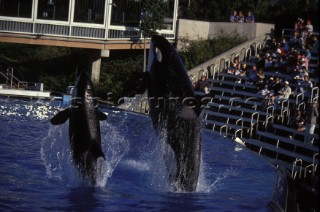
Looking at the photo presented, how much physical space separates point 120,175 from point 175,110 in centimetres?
218

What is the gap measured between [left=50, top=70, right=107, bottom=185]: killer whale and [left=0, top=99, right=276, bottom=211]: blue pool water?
1.36 feet

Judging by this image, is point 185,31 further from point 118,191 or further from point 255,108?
point 118,191

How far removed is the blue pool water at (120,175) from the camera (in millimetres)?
9898

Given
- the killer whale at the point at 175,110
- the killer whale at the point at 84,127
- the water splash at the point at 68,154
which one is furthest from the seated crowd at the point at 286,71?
the killer whale at the point at 84,127

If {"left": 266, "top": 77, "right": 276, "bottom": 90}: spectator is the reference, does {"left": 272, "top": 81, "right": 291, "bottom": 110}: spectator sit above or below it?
below

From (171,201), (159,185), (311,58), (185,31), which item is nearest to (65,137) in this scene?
(159,185)

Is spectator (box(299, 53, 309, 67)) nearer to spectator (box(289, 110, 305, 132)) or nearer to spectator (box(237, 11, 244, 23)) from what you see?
spectator (box(289, 110, 305, 132))

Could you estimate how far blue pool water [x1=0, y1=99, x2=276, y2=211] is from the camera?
9.90 meters

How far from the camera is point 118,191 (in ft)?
34.8

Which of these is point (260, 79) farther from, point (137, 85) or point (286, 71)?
point (137, 85)

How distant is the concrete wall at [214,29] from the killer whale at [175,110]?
60.4 feet

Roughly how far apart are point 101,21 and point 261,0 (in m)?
8.83

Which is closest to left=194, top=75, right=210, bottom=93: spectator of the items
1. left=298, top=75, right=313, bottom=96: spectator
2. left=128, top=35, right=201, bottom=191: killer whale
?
left=298, top=75, right=313, bottom=96: spectator

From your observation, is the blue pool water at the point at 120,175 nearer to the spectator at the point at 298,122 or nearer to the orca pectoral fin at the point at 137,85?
the orca pectoral fin at the point at 137,85
